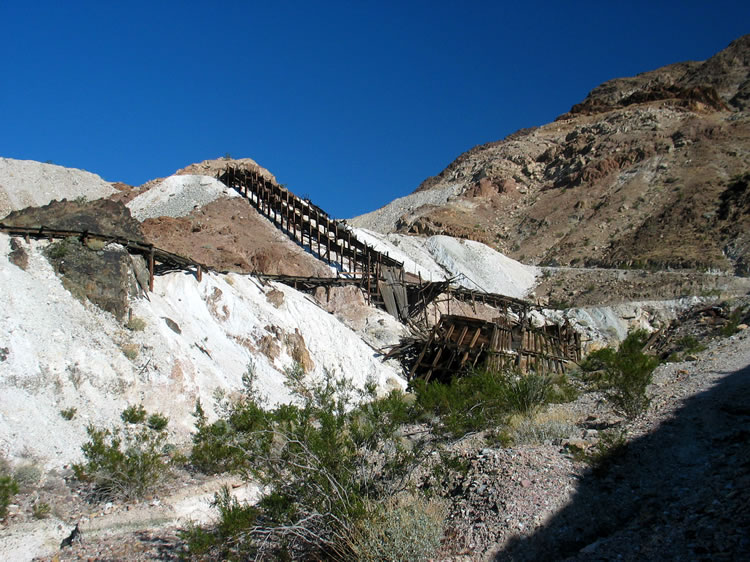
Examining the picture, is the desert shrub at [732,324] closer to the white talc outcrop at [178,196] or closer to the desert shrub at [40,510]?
the desert shrub at [40,510]

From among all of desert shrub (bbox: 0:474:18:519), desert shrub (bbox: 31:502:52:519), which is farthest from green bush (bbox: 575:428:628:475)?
desert shrub (bbox: 0:474:18:519)

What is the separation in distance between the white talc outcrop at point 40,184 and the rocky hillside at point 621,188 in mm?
29211

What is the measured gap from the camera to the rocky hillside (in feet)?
140

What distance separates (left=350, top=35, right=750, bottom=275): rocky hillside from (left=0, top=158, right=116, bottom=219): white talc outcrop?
29.2 m

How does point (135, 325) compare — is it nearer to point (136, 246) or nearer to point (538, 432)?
point (136, 246)

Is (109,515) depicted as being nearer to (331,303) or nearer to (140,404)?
(140,404)

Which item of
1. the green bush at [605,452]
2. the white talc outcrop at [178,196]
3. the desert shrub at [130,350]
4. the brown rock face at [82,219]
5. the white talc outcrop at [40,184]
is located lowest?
the green bush at [605,452]

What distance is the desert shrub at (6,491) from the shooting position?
7.55m

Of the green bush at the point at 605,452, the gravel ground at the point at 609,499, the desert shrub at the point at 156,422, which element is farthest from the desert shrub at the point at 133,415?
the green bush at the point at 605,452

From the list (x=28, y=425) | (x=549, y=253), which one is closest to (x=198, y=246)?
(x=28, y=425)

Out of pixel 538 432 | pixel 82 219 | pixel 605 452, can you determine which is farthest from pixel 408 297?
pixel 605 452

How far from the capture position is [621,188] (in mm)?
55906

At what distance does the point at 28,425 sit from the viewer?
9.46 meters

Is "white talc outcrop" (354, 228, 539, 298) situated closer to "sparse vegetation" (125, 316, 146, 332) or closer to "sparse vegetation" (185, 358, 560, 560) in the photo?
"sparse vegetation" (125, 316, 146, 332)
